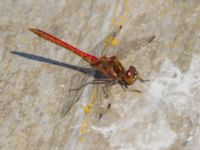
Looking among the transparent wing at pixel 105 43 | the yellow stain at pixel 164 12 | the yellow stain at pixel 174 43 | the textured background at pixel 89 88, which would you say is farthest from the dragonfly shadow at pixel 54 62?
the yellow stain at pixel 164 12

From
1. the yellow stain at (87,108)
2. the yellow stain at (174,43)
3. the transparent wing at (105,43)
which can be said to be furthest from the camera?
the transparent wing at (105,43)

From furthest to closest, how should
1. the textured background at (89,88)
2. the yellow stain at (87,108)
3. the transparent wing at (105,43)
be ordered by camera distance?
the transparent wing at (105,43), the yellow stain at (87,108), the textured background at (89,88)

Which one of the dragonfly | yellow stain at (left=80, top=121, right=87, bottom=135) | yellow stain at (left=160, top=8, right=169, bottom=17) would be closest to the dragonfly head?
the dragonfly

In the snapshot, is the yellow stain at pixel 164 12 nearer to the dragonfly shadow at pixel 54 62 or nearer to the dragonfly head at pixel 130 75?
the dragonfly head at pixel 130 75

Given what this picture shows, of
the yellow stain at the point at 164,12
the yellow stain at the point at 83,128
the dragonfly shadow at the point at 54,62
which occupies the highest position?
the yellow stain at the point at 164,12

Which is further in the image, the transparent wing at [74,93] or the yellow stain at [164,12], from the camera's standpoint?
the yellow stain at [164,12]

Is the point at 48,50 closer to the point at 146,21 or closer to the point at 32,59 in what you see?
the point at 32,59

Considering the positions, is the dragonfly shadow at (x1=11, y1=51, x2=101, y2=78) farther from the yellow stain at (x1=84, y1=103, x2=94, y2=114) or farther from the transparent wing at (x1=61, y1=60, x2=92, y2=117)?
the yellow stain at (x1=84, y1=103, x2=94, y2=114)

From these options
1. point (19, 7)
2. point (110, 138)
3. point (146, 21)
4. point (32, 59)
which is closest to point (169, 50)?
point (146, 21)
